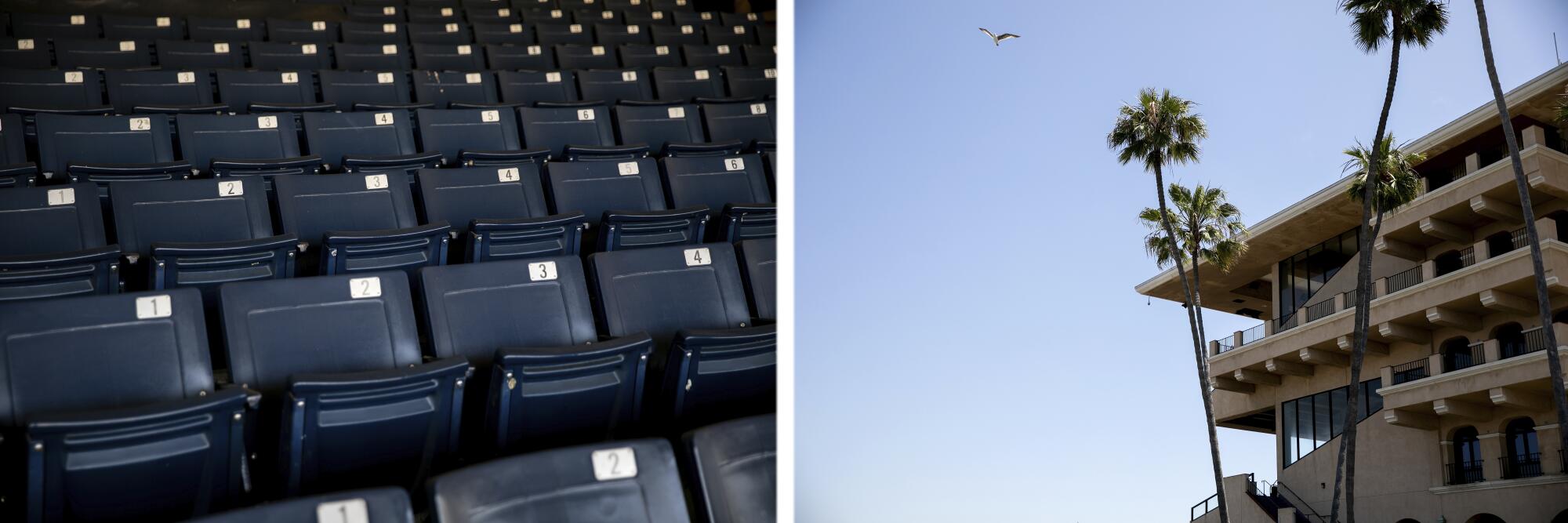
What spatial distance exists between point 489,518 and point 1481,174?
449 inches

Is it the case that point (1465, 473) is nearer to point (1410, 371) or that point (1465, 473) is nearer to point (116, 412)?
point (1410, 371)

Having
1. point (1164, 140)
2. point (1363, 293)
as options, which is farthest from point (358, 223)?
point (1164, 140)

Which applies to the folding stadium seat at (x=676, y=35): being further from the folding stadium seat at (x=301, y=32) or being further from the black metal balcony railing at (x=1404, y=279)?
the black metal balcony railing at (x=1404, y=279)

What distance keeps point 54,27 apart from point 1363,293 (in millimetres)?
13720

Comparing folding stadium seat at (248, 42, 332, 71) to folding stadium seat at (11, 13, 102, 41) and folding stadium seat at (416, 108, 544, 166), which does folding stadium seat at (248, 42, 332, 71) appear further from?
folding stadium seat at (416, 108, 544, 166)

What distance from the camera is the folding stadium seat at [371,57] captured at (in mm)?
8719

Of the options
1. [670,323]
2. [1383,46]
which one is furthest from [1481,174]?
[670,323]

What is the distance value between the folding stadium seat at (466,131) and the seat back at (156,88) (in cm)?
181

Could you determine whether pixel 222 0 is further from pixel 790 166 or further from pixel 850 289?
pixel 850 289

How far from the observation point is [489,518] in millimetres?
1967

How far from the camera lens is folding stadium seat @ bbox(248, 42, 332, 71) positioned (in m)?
8.33

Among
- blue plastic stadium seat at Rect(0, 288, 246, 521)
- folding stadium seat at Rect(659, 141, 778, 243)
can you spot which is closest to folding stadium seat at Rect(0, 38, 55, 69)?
folding stadium seat at Rect(659, 141, 778, 243)

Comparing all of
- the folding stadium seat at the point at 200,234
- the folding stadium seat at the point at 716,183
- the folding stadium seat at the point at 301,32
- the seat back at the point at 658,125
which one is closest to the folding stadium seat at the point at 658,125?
the seat back at the point at 658,125

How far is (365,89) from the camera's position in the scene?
24.3 feet
